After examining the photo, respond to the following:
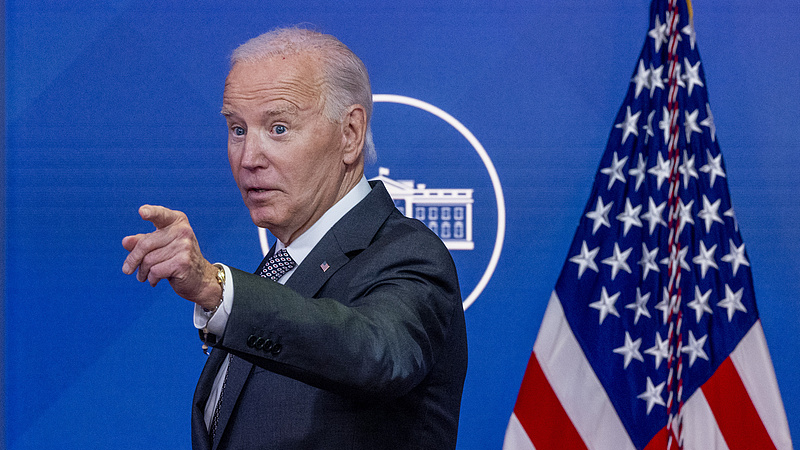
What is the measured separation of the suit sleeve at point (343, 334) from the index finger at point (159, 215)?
90 mm

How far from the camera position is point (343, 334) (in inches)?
32.4

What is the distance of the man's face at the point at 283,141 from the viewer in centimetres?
128

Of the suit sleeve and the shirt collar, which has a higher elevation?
the shirt collar

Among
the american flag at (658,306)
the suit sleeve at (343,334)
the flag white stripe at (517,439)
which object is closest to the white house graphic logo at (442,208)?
the american flag at (658,306)

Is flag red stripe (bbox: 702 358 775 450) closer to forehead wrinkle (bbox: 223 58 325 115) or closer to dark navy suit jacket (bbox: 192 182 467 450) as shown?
dark navy suit jacket (bbox: 192 182 467 450)

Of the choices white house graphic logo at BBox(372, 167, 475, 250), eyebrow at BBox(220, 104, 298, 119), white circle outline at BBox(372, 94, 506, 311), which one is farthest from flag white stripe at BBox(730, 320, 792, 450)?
eyebrow at BBox(220, 104, 298, 119)

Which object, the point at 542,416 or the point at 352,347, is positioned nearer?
the point at 352,347

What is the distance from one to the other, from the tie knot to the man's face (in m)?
0.05

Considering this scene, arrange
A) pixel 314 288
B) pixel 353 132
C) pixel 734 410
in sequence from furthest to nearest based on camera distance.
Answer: pixel 734 410, pixel 353 132, pixel 314 288

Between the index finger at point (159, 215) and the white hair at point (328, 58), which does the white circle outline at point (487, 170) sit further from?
the index finger at point (159, 215)

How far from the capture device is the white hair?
1.32 meters

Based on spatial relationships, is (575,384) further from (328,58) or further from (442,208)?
(328,58)

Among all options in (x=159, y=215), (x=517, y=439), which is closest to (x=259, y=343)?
(x=159, y=215)

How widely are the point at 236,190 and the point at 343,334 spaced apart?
2079 mm
